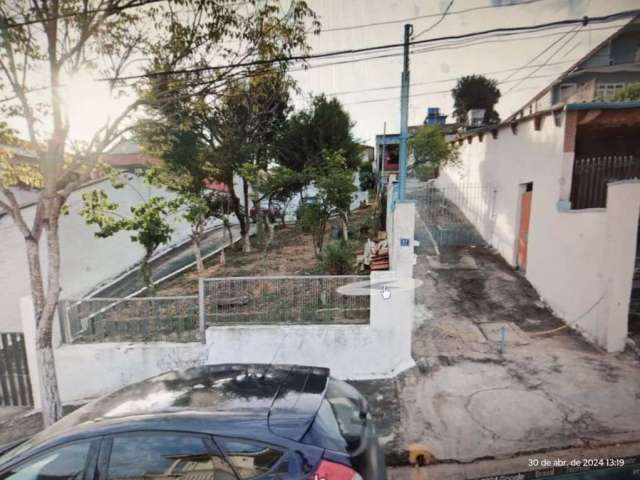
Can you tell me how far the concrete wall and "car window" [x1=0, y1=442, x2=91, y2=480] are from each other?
651 cm

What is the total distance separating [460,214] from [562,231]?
7105 mm

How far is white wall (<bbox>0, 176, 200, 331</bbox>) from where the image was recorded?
23.6ft

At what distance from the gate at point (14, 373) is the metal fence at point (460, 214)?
10.1 metres

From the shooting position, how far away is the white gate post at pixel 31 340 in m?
4.75

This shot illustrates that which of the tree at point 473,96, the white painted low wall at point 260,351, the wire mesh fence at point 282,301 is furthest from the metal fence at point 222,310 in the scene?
the tree at point 473,96

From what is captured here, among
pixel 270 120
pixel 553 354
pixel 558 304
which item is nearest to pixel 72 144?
pixel 553 354

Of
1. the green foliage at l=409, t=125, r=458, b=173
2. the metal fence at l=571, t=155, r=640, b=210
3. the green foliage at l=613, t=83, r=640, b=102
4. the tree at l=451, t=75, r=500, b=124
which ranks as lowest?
the metal fence at l=571, t=155, r=640, b=210

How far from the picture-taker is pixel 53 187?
4.37 m

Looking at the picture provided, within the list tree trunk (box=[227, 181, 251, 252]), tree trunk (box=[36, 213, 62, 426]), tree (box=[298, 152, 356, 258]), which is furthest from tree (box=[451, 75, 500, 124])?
tree trunk (box=[36, 213, 62, 426])

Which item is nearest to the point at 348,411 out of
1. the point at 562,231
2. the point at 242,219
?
the point at 562,231

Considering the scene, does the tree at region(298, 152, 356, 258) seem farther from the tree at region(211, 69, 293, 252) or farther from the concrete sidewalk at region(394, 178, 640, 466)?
the concrete sidewalk at region(394, 178, 640, 466)

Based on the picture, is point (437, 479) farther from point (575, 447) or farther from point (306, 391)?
point (306, 391)

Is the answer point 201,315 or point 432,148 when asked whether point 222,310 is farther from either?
point 432,148

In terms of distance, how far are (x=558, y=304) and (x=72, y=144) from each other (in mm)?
8531
